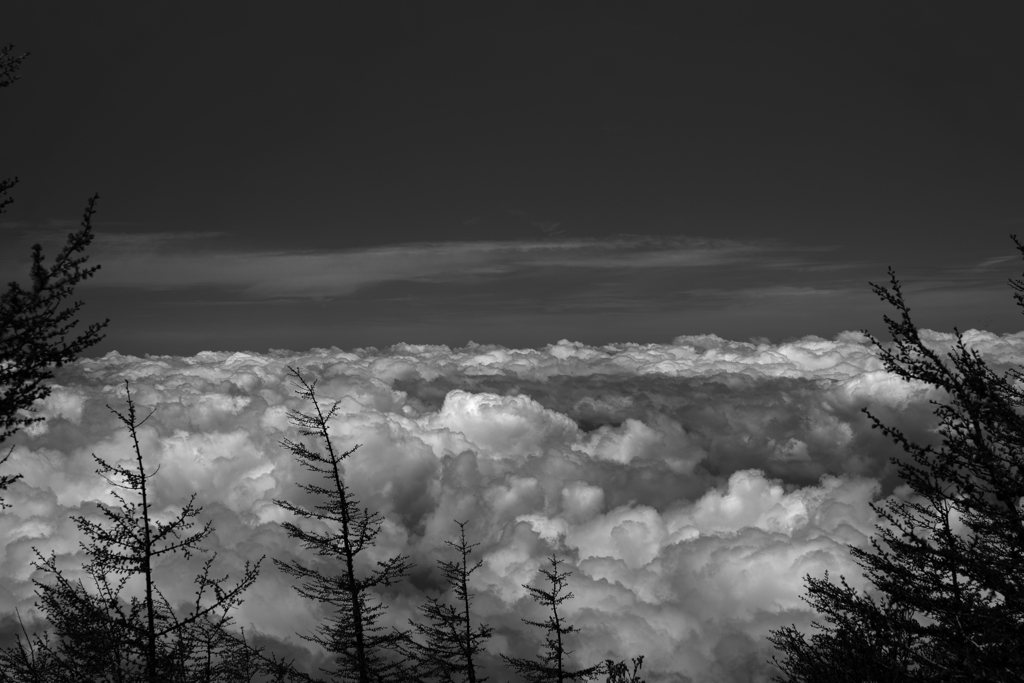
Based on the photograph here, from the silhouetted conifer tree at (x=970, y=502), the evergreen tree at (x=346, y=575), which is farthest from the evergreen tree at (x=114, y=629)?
the silhouetted conifer tree at (x=970, y=502)

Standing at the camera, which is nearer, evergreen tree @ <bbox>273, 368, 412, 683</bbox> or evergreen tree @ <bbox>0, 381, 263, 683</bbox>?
evergreen tree @ <bbox>0, 381, 263, 683</bbox>

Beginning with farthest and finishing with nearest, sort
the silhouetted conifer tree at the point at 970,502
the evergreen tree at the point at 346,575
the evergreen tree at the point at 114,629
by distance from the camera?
the evergreen tree at the point at 346,575, the evergreen tree at the point at 114,629, the silhouetted conifer tree at the point at 970,502

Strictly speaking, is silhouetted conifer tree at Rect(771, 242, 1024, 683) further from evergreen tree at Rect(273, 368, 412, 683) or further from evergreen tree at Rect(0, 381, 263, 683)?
evergreen tree at Rect(273, 368, 412, 683)

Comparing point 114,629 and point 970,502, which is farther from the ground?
point 970,502

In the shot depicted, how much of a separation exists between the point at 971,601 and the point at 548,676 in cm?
1606

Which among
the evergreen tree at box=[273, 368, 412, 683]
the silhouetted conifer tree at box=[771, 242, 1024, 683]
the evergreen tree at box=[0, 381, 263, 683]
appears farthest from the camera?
the evergreen tree at box=[273, 368, 412, 683]

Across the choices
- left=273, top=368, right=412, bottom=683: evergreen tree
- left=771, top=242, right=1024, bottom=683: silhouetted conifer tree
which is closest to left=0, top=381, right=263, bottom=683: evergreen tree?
left=273, top=368, right=412, bottom=683: evergreen tree

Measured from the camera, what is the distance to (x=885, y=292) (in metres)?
7.18

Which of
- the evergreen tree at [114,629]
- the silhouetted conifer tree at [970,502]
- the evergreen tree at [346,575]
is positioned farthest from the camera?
the evergreen tree at [346,575]

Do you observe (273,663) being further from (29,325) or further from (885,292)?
(885,292)

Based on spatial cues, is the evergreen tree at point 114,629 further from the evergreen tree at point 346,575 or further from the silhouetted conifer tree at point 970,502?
the silhouetted conifer tree at point 970,502

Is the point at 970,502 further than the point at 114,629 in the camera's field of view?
No

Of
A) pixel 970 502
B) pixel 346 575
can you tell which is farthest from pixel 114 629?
pixel 970 502

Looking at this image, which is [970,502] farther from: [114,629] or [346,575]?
[346,575]
